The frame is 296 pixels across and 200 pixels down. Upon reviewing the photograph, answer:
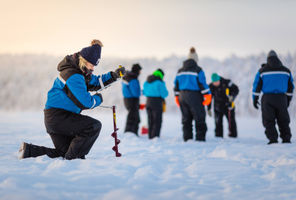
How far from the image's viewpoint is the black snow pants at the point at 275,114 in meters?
5.94

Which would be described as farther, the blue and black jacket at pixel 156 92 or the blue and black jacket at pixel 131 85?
the blue and black jacket at pixel 131 85

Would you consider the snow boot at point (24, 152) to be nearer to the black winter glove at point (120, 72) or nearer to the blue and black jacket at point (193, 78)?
the black winter glove at point (120, 72)

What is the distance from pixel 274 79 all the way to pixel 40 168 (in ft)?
16.2

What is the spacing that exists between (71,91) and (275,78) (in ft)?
14.3

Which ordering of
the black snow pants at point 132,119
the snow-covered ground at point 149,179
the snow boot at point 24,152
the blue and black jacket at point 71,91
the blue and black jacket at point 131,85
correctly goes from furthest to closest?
the black snow pants at point 132,119 < the blue and black jacket at point 131,85 < the snow boot at point 24,152 < the blue and black jacket at point 71,91 < the snow-covered ground at point 149,179

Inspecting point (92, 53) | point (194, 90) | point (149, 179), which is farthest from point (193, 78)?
point (149, 179)

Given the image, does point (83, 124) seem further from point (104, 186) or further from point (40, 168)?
point (104, 186)

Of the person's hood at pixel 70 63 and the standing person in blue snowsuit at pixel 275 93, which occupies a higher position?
the person's hood at pixel 70 63

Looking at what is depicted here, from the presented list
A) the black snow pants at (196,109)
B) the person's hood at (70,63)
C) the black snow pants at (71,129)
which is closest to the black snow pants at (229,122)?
the black snow pants at (196,109)

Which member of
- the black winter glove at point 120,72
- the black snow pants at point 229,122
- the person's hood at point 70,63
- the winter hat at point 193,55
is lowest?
the black snow pants at point 229,122

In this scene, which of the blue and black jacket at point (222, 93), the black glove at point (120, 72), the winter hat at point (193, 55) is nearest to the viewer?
the black glove at point (120, 72)

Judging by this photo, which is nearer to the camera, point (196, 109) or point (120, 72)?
point (120, 72)

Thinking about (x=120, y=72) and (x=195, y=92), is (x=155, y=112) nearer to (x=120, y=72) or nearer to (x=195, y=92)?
(x=195, y=92)

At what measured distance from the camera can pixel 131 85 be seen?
8.35 m
